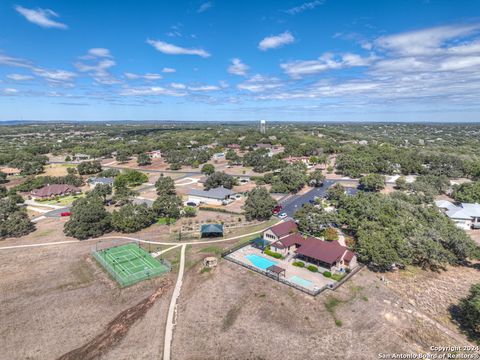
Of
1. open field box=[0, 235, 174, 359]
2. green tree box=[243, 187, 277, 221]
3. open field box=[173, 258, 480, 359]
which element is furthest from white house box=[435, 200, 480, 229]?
open field box=[0, 235, 174, 359]

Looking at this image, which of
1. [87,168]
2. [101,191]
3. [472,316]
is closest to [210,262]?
[472,316]

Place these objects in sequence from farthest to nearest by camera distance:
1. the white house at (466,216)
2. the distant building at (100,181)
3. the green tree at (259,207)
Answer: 1. the distant building at (100,181)
2. the green tree at (259,207)
3. the white house at (466,216)

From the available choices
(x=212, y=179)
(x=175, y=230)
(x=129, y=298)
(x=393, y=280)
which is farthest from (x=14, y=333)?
(x=212, y=179)

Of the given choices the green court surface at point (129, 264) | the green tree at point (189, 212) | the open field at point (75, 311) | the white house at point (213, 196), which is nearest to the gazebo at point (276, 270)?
the open field at point (75, 311)

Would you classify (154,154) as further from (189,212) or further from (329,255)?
(329,255)

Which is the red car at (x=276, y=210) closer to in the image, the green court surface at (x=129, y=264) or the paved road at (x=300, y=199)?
the paved road at (x=300, y=199)
